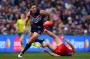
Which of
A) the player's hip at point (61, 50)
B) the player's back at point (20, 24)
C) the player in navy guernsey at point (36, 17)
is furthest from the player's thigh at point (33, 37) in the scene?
the player's back at point (20, 24)

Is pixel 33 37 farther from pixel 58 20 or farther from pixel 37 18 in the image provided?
pixel 58 20

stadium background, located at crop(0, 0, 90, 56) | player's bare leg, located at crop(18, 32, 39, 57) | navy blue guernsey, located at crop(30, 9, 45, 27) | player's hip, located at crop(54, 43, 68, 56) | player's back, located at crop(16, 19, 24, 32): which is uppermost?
stadium background, located at crop(0, 0, 90, 56)

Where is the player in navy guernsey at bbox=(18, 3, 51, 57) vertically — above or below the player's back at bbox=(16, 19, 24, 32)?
below

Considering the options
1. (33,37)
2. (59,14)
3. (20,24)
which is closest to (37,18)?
(33,37)

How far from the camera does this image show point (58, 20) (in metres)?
28.2

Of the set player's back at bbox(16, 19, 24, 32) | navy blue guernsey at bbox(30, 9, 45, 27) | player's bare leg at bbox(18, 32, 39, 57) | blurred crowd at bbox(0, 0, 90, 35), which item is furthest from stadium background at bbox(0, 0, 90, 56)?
player's bare leg at bbox(18, 32, 39, 57)

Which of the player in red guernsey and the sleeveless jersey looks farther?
the sleeveless jersey

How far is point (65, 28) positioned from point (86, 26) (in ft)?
8.94

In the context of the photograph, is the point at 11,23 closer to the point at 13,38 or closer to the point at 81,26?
the point at 13,38

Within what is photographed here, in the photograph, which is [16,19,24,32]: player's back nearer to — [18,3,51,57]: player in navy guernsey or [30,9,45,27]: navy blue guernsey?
[18,3,51,57]: player in navy guernsey

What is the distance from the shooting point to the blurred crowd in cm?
2598

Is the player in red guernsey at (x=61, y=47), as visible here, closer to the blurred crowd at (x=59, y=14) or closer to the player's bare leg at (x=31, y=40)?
the player's bare leg at (x=31, y=40)

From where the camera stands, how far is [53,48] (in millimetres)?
16062

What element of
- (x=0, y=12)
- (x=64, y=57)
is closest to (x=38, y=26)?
(x=64, y=57)
